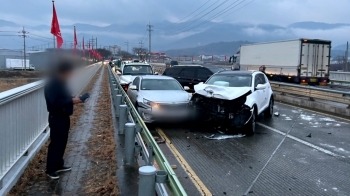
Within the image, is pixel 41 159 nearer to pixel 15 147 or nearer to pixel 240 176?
pixel 15 147

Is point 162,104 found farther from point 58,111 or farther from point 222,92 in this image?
point 58,111

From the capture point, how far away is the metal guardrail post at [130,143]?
5.88 m

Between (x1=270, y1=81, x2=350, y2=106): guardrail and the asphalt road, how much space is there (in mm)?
2917

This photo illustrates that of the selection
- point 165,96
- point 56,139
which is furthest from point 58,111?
Answer: point 165,96

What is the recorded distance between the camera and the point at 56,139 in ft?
18.3

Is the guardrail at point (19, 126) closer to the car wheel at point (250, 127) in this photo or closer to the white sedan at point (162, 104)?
the white sedan at point (162, 104)

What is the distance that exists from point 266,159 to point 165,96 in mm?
4273

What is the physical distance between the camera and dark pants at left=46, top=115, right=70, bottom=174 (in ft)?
18.1

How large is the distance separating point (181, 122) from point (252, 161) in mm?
3936

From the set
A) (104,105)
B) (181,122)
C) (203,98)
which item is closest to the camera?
(203,98)

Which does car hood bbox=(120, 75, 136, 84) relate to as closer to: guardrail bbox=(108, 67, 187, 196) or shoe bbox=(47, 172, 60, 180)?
guardrail bbox=(108, 67, 187, 196)

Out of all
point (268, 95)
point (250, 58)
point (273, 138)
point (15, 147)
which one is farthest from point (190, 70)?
point (250, 58)

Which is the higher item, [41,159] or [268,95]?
[268,95]

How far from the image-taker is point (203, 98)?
1016cm
